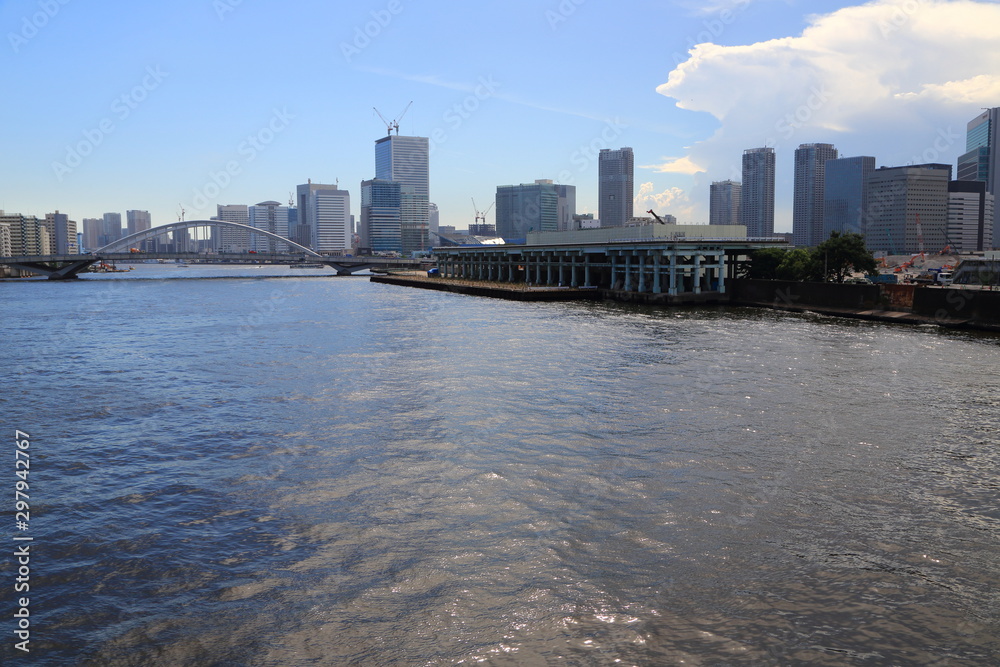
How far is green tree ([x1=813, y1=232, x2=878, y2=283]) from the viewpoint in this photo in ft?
208

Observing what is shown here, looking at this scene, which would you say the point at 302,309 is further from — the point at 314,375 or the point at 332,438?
the point at 332,438

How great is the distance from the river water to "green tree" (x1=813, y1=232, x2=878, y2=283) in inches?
1599

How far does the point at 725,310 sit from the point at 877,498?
4305cm

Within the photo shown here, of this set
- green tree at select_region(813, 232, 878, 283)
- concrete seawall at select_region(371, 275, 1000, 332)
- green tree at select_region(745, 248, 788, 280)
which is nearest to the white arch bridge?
concrete seawall at select_region(371, 275, 1000, 332)

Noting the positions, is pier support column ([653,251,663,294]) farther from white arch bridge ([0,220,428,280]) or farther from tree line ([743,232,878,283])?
white arch bridge ([0,220,428,280])

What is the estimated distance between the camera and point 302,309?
194 feet

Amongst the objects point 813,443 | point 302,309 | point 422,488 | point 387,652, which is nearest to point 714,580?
point 387,652

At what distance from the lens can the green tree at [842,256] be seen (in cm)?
6328

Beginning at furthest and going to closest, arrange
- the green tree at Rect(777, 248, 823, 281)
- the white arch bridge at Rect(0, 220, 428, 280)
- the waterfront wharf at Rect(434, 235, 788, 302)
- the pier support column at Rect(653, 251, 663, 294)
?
the white arch bridge at Rect(0, 220, 428, 280)
the green tree at Rect(777, 248, 823, 281)
the pier support column at Rect(653, 251, 663, 294)
the waterfront wharf at Rect(434, 235, 788, 302)

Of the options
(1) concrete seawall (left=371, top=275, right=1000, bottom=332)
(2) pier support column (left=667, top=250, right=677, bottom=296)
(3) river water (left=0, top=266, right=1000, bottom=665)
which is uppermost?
(2) pier support column (left=667, top=250, right=677, bottom=296)

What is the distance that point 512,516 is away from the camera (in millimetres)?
11656

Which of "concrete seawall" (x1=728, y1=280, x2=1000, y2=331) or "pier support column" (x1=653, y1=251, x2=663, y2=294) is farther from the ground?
"pier support column" (x1=653, y1=251, x2=663, y2=294)

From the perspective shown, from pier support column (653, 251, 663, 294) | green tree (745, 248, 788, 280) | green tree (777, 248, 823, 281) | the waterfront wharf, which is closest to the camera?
the waterfront wharf

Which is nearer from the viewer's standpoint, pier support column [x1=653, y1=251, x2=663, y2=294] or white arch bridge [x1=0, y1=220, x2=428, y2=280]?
pier support column [x1=653, y1=251, x2=663, y2=294]
